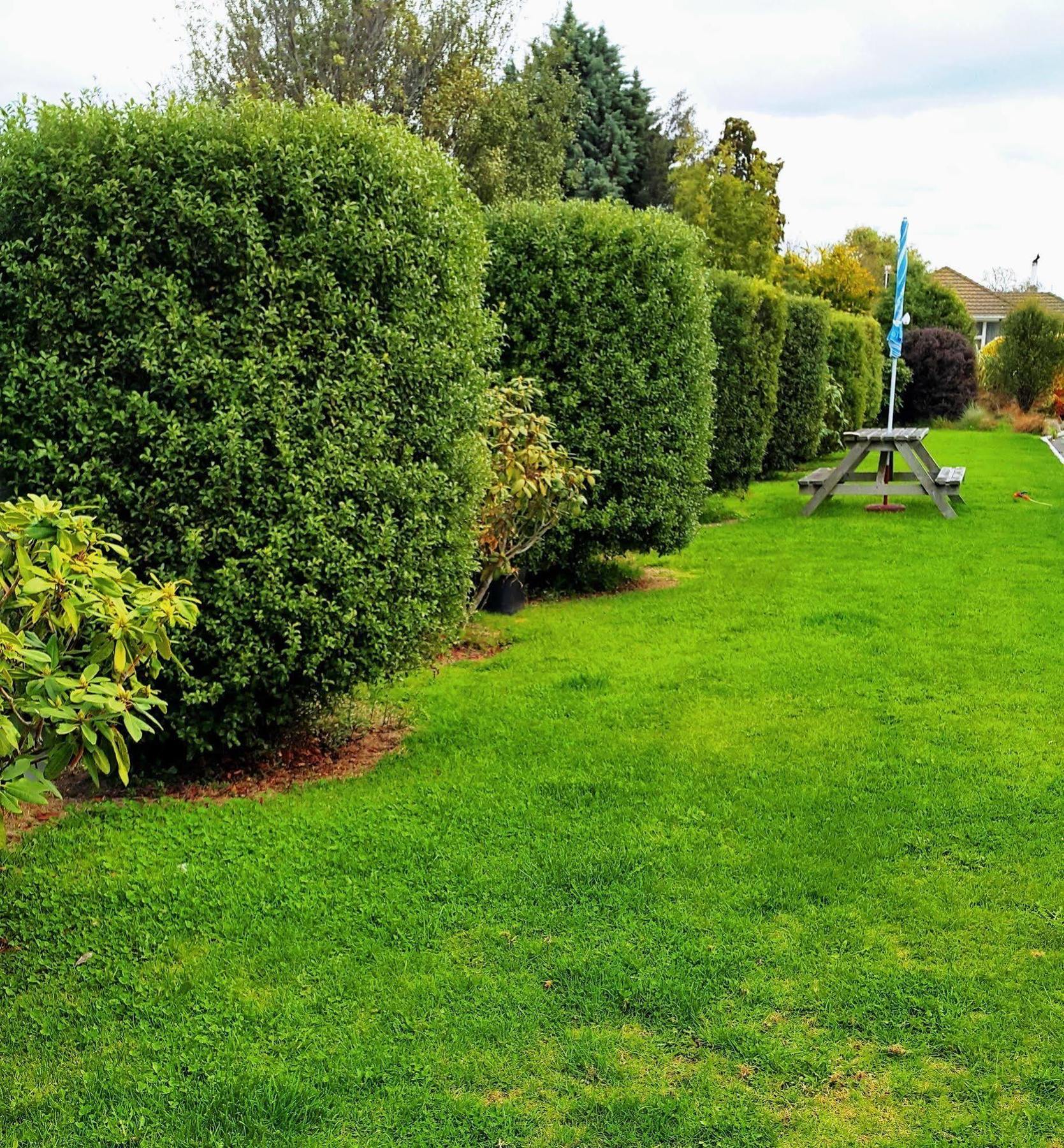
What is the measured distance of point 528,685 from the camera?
6.25 m

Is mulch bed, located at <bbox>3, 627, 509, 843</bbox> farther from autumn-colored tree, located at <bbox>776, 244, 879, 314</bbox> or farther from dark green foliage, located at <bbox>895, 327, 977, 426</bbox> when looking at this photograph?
autumn-colored tree, located at <bbox>776, 244, 879, 314</bbox>

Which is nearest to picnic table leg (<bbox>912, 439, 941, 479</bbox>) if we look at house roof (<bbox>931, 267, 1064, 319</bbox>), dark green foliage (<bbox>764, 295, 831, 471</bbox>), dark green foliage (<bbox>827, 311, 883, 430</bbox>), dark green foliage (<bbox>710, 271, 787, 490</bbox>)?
dark green foliage (<bbox>710, 271, 787, 490</bbox>)

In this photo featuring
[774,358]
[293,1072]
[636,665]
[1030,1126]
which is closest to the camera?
[1030,1126]

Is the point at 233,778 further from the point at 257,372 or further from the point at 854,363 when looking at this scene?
the point at 854,363

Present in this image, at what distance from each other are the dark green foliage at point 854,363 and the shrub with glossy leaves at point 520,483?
533 inches

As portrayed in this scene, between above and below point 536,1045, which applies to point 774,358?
above

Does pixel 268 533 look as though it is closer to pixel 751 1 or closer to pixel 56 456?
pixel 56 456

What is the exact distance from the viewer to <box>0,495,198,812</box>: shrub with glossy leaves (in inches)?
111

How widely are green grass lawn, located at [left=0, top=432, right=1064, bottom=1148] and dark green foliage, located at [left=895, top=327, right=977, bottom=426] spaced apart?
26407mm

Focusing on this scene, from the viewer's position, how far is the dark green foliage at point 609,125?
35.1m

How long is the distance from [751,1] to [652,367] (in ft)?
8.64

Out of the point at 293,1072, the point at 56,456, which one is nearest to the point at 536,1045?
the point at 293,1072

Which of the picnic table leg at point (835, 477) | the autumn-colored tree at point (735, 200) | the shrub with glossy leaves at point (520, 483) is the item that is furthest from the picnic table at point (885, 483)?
the autumn-colored tree at point (735, 200)

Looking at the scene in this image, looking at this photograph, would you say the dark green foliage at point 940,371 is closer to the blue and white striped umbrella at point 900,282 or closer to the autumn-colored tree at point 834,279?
the autumn-colored tree at point 834,279
